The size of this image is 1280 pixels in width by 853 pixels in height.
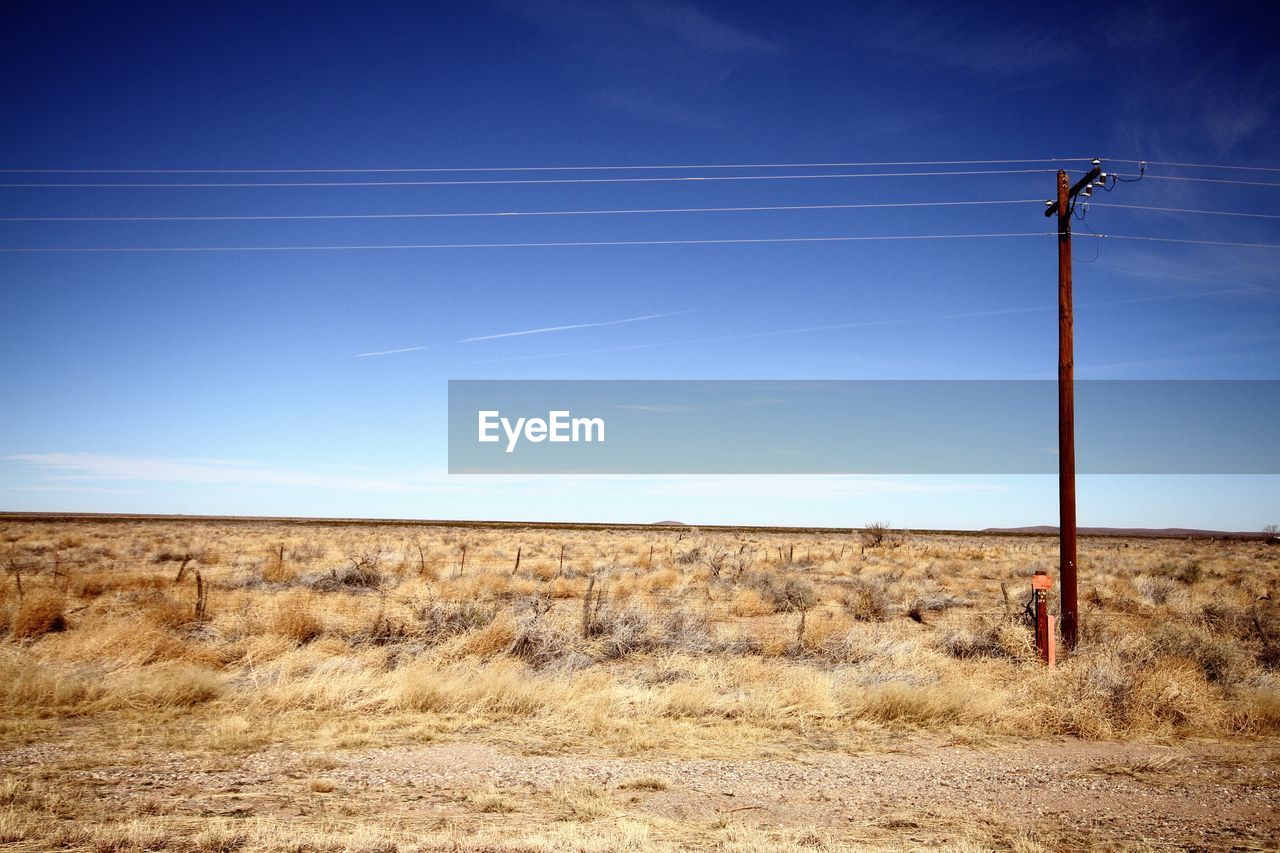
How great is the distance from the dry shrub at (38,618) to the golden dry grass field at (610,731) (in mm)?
51

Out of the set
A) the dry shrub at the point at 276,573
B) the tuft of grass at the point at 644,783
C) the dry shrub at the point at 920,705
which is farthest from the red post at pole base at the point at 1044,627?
the dry shrub at the point at 276,573

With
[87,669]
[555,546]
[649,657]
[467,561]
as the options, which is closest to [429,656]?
[649,657]

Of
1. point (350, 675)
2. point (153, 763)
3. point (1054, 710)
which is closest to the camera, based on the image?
point (153, 763)

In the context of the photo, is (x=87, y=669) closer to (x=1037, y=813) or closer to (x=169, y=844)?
(x=169, y=844)

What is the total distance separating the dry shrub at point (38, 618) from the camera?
490 inches

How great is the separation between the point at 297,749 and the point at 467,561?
2164cm

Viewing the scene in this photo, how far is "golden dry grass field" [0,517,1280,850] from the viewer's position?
551 centimetres

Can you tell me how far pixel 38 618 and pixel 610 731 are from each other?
1082 centimetres

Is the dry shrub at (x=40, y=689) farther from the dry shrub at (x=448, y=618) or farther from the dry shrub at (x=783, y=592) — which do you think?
the dry shrub at (x=783, y=592)

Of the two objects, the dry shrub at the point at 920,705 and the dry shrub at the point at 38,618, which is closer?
the dry shrub at the point at 920,705

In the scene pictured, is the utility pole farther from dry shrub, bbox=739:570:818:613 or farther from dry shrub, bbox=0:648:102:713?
dry shrub, bbox=0:648:102:713

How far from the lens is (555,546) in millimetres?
38938

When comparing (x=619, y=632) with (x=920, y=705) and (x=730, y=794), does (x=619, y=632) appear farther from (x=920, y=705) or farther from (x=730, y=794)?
(x=730, y=794)

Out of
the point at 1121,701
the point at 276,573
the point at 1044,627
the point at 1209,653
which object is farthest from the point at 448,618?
the point at 276,573
